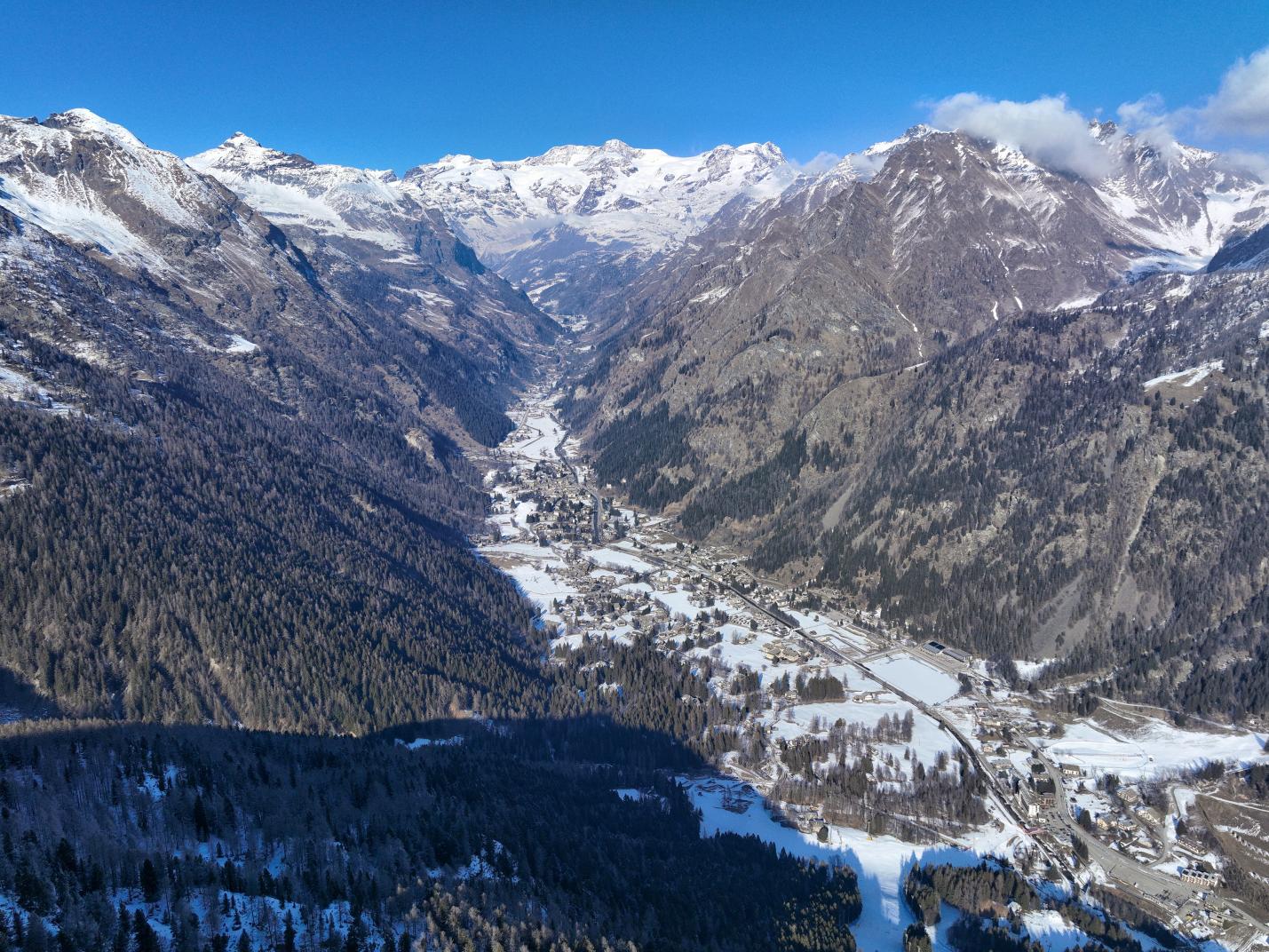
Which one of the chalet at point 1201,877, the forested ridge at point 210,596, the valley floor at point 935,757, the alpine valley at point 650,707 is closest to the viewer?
the alpine valley at point 650,707

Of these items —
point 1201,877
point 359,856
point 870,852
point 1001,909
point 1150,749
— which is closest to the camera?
point 359,856

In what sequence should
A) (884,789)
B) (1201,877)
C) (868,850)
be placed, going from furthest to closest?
(884,789) < (868,850) < (1201,877)

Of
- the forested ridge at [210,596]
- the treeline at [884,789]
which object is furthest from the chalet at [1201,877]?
the forested ridge at [210,596]

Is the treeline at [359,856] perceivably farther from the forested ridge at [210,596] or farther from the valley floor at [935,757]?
the forested ridge at [210,596]

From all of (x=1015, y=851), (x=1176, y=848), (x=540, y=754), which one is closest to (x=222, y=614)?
(x=540, y=754)

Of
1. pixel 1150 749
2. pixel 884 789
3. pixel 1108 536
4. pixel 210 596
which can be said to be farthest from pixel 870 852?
pixel 210 596

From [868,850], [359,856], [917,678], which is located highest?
[917,678]

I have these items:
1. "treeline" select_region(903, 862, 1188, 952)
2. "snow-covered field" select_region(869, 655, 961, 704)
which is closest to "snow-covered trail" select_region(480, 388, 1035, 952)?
"treeline" select_region(903, 862, 1188, 952)

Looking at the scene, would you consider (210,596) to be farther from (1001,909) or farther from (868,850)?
(1001,909)

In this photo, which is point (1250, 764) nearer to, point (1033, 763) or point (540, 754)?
point (1033, 763)
